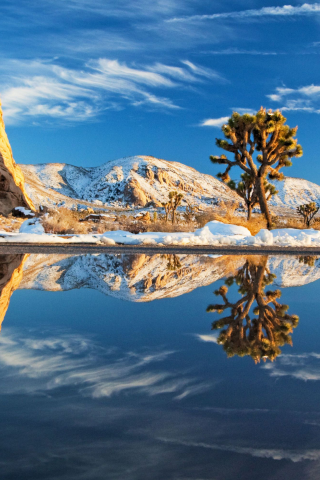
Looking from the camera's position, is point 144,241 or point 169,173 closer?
point 144,241

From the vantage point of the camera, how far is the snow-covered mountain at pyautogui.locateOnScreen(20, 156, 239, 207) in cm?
13850

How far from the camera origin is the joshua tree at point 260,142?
2280cm

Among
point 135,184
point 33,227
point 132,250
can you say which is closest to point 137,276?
point 132,250

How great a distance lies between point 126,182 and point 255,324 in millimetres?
142184

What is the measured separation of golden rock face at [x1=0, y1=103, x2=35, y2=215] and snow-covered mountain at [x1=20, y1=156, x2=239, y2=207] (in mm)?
87780

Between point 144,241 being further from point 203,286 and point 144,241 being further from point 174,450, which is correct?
point 174,450

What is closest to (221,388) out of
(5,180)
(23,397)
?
(23,397)

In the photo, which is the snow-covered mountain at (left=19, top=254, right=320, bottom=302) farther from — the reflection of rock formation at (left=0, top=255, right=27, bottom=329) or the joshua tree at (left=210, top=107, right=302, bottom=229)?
the joshua tree at (left=210, top=107, right=302, bottom=229)

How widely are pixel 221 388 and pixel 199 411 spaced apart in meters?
0.31

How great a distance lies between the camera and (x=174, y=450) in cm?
178

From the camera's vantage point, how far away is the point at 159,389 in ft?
8.04

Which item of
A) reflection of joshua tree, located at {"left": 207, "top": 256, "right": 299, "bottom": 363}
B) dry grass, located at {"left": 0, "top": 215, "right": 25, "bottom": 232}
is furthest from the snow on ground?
reflection of joshua tree, located at {"left": 207, "top": 256, "right": 299, "bottom": 363}

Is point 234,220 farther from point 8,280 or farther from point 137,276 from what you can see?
point 8,280

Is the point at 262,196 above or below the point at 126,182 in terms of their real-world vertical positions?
below
